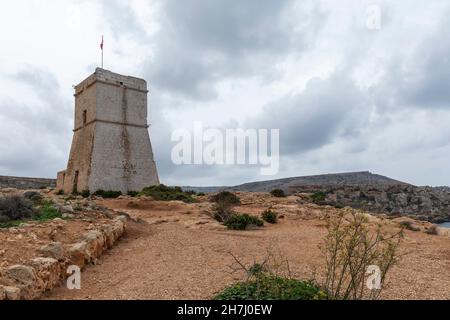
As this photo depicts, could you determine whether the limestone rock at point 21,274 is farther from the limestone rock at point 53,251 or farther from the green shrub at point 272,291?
the green shrub at point 272,291

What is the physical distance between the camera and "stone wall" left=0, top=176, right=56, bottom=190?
33.8 m

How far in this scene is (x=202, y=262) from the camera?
6.42 m

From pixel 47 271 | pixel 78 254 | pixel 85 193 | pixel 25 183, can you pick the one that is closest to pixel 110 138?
pixel 85 193

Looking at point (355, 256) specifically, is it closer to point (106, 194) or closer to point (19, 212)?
point (19, 212)

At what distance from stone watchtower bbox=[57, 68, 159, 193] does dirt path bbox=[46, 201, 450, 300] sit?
14.8 meters

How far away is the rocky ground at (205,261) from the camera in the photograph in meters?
4.98

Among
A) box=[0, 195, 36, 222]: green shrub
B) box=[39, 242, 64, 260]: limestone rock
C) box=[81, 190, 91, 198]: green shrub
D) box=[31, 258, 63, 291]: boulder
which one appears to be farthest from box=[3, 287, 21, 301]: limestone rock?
box=[81, 190, 91, 198]: green shrub

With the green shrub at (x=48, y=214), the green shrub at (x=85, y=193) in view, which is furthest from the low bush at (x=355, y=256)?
→ the green shrub at (x=85, y=193)

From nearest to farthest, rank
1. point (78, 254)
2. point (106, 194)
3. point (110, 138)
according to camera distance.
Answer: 1. point (78, 254)
2. point (106, 194)
3. point (110, 138)

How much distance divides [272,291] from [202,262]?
257cm

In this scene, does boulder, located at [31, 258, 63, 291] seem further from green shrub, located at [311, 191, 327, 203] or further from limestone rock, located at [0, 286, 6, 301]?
green shrub, located at [311, 191, 327, 203]
